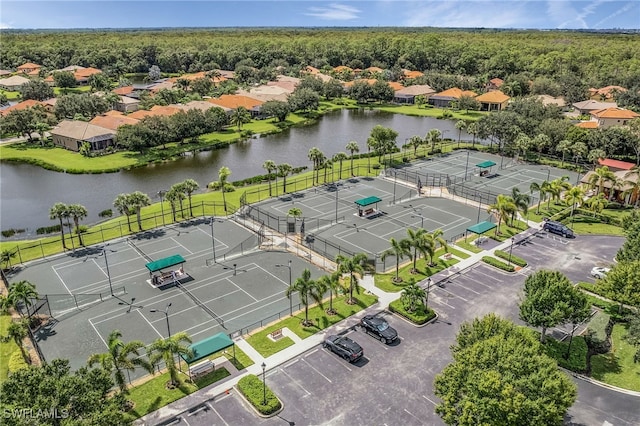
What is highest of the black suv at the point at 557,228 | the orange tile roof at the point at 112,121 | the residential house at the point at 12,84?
the residential house at the point at 12,84

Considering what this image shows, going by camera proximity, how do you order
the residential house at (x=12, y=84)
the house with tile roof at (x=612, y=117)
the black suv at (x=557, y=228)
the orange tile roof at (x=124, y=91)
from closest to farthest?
1. the black suv at (x=557, y=228)
2. the house with tile roof at (x=612, y=117)
3. the orange tile roof at (x=124, y=91)
4. the residential house at (x=12, y=84)

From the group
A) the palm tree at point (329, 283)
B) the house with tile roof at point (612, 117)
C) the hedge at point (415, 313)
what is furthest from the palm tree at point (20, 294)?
the house with tile roof at point (612, 117)

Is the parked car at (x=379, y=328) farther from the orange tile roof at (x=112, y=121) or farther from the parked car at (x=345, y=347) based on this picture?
the orange tile roof at (x=112, y=121)

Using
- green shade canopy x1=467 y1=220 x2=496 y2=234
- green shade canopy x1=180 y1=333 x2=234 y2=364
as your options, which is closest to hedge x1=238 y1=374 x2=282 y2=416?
green shade canopy x1=180 y1=333 x2=234 y2=364

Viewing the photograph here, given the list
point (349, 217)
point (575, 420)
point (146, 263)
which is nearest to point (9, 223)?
point (146, 263)

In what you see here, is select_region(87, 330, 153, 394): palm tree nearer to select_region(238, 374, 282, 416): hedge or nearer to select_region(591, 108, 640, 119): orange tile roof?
select_region(238, 374, 282, 416): hedge

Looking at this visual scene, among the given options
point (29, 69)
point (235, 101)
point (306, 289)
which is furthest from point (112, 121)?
point (29, 69)
